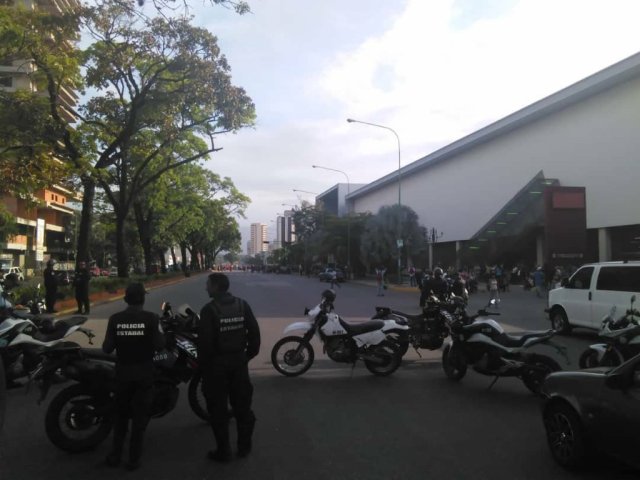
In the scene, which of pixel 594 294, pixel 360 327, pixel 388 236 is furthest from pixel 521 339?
pixel 388 236

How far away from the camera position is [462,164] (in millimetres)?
60344

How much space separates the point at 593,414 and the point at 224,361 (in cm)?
306

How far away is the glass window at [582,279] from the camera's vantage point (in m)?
12.4

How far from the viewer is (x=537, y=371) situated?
709 centimetres

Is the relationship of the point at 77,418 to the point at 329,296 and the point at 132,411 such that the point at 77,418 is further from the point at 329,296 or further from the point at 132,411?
the point at 329,296

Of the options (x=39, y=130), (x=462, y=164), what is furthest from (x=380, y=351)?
(x=462, y=164)

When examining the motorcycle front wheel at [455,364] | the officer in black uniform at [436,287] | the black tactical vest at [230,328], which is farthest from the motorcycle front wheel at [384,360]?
the black tactical vest at [230,328]

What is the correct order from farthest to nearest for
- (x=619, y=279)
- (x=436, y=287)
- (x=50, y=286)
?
(x=50, y=286)
(x=436, y=287)
(x=619, y=279)

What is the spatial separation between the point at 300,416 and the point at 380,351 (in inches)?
98.2

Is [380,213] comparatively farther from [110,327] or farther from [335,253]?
[110,327]

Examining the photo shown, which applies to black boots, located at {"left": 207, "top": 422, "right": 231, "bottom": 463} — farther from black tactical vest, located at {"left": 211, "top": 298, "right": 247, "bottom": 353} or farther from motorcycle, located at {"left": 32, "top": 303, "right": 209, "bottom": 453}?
motorcycle, located at {"left": 32, "top": 303, "right": 209, "bottom": 453}

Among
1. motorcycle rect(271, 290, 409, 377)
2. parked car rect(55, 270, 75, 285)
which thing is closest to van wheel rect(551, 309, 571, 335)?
motorcycle rect(271, 290, 409, 377)

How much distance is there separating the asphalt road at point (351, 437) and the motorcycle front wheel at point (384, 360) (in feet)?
0.44

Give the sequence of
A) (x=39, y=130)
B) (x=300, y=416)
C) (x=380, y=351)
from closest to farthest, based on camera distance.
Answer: (x=300, y=416) → (x=380, y=351) → (x=39, y=130)
